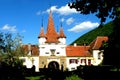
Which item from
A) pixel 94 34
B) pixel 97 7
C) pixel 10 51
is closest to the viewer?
pixel 97 7

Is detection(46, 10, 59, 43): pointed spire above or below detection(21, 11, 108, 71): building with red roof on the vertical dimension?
above

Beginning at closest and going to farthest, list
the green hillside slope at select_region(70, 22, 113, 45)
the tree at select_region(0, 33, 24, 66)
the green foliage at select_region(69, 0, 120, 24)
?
the green foliage at select_region(69, 0, 120, 24)
the tree at select_region(0, 33, 24, 66)
the green hillside slope at select_region(70, 22, 113, 45)

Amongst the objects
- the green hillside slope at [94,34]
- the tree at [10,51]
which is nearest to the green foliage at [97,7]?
the tree at [10,51]

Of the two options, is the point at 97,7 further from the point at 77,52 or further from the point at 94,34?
the point at 94,34

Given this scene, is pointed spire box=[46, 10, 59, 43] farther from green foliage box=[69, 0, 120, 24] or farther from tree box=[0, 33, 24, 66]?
green foliage box=[69, 0, 120, 24]

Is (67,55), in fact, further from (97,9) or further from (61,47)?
(97,9)

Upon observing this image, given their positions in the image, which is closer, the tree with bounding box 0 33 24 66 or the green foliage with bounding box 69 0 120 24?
the green foliage with bounding box 69 0 120 24

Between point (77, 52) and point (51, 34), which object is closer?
point (51, 34)

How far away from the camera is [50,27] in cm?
8962

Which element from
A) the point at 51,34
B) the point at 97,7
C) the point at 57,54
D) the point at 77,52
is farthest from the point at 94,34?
the point at 97,7

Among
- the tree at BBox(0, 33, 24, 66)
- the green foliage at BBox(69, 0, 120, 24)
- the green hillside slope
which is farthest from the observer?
the green hillside slope

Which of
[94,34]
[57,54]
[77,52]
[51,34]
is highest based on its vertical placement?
[94,34]

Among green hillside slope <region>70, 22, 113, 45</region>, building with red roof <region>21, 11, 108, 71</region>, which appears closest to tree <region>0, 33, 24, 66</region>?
building with red roof <region>21, 11, 108, 71</region>

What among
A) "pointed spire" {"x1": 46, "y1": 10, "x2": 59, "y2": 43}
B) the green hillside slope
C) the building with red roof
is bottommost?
the building with red roof
